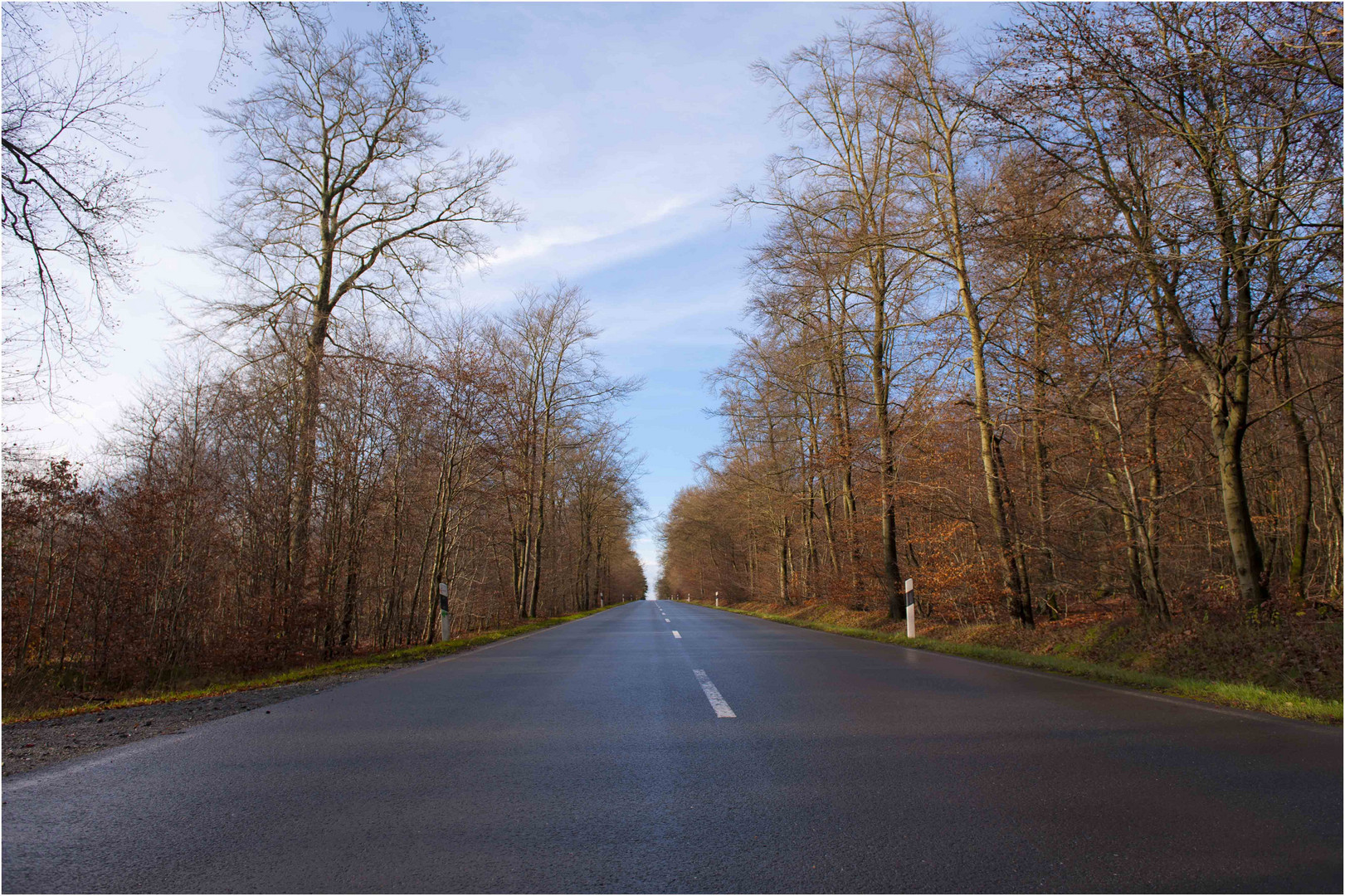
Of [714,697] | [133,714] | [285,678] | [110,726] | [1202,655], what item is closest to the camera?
[110,726]

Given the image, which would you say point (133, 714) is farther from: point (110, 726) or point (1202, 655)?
point (1202, 655)

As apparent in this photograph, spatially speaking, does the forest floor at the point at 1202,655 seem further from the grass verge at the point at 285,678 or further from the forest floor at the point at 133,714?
the grass verge at the point at 285,678

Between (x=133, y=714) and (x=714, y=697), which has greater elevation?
(x=714, y=697)

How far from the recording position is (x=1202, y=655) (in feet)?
27.4

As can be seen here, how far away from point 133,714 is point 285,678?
323 cm

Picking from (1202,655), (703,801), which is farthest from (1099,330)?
(703,801)

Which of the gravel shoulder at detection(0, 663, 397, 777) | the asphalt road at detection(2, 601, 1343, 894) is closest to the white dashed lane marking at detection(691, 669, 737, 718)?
the asphalt road at detection(2, 601, 1343, 894)

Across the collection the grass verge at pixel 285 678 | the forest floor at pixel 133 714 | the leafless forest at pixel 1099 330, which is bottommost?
the grass verge at pixel 285 678

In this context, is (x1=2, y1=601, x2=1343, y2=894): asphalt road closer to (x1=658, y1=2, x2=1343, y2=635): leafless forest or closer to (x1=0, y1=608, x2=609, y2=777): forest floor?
(x1=0, y1=608, x2=609, y2=777): forest floor

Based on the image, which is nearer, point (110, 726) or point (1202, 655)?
point (110, 726)

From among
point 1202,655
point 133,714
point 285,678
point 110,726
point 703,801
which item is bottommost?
point 285,678

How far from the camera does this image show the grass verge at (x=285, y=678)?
8.50 m

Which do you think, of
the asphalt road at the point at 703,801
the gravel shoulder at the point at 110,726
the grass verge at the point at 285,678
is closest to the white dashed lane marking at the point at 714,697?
the asphalt road at the point at 703,801

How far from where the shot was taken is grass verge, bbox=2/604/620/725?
850 cm
